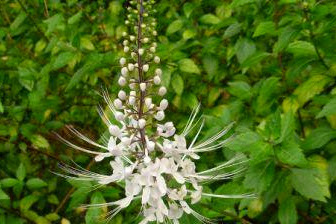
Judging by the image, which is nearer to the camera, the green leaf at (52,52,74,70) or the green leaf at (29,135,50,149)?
the green leaf at (52,52,74,70)

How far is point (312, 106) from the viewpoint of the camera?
11.4ft

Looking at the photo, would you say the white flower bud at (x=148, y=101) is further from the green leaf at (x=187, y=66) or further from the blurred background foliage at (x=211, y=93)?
the green leaf at (x=187, y=66)

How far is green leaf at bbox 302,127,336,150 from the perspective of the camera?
266 cm

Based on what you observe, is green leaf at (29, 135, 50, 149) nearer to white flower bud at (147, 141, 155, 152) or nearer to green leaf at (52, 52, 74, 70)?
green leaf at (52, 52, 74, 70)

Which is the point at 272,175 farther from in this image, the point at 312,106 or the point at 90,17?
the point at 90,17

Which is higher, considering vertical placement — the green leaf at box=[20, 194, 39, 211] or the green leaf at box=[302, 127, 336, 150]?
the green leaf at box=[302, 127, 336, 150]

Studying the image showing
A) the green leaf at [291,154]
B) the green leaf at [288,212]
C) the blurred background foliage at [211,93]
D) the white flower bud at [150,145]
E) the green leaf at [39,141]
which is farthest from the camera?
the green leaf at [39,141]

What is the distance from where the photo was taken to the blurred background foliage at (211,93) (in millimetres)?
2566

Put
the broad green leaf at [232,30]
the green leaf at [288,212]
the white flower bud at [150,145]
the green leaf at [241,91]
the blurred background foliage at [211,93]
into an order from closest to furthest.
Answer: the white flower bud at [150,145], the blurred background foliage at [211,93], the green leaf at [288,212], the green leaf at [241,91], the broad green leaf at [232,30]

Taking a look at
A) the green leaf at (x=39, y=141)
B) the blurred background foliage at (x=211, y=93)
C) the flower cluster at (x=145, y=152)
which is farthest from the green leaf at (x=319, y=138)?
the green leaf at (x=39, y=141)

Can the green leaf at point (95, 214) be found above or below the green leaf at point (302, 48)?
below

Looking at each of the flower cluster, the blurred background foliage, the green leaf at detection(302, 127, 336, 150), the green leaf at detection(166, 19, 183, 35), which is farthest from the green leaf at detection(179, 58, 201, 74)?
the flower cluster

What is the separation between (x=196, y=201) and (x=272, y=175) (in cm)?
57

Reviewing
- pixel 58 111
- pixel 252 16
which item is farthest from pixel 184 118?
pixel 58 111
